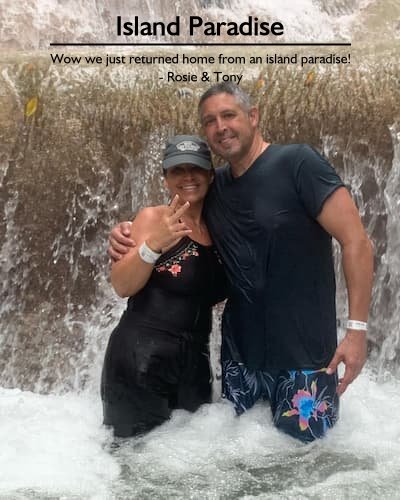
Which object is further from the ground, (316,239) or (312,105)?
(312,105)

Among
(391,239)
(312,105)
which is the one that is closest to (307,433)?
(391,239)

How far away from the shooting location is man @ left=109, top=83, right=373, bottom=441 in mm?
3096

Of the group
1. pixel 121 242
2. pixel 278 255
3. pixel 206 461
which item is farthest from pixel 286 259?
pixel 206 461

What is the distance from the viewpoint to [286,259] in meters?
3.22

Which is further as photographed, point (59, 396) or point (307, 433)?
point (59, 396)

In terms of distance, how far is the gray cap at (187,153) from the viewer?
3.29 meters

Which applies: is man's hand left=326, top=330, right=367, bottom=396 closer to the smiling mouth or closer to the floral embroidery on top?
the floral embroidery on top

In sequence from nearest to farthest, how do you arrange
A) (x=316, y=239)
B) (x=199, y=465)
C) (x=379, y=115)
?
(x=316, y=239) < (x=199, y=465) < (x=379, y=115)

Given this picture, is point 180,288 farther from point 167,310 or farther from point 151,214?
point 151,214

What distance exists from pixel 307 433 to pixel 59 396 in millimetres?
1975

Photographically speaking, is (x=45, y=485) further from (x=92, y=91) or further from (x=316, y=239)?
(x=92, y=91)

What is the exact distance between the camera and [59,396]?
4727mm

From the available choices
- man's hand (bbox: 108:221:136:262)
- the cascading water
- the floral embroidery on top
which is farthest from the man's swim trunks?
the cascading water

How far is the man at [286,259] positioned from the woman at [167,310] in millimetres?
93
